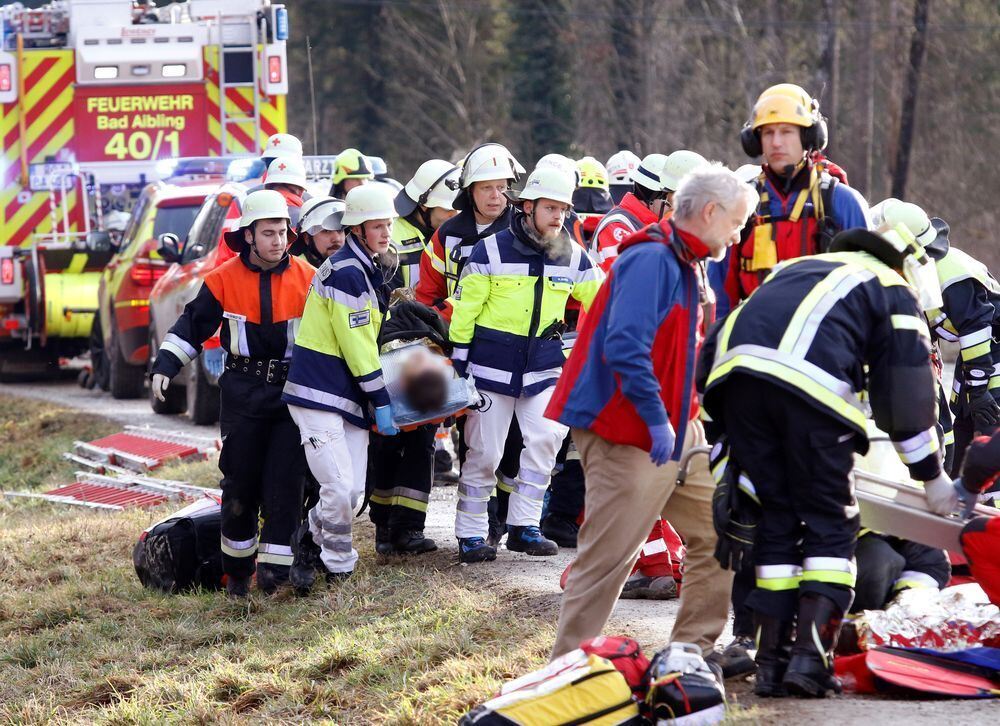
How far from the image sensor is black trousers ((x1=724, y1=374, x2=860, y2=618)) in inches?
205

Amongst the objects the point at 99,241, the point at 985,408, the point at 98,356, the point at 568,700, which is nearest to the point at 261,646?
the point at 568,700

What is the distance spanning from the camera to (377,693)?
6312 mm

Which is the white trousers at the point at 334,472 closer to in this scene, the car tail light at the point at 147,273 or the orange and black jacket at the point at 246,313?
the orange and black jacket at the point at 246,313

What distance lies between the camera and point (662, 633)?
6.50m

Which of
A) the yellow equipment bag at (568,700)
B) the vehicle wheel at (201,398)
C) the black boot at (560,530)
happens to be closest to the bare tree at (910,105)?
the vehicle wheel at (201,398)

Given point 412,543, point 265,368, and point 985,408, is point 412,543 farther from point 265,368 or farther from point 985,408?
point 985,408

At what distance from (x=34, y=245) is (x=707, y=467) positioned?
13.3m

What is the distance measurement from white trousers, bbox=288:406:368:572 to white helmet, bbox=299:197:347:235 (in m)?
1.02

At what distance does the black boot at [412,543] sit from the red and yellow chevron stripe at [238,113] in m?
9.88

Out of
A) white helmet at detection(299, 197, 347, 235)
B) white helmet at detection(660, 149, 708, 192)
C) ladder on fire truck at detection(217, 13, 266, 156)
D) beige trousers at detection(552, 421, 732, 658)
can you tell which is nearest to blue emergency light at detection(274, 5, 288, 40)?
ladder on fire truck at detection(217, 13, 266, 156)

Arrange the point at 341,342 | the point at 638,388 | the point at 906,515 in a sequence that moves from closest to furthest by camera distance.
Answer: the point at 638,388
the point at 906,515
the point at 341,342

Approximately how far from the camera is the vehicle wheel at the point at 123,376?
16.2 m

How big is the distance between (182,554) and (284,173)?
Result: 2699 millimetres

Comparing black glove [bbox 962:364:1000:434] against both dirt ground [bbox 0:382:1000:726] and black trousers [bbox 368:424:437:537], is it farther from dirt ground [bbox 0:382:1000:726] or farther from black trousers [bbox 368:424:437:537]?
black trousers [bbox 368:424:437:537]
